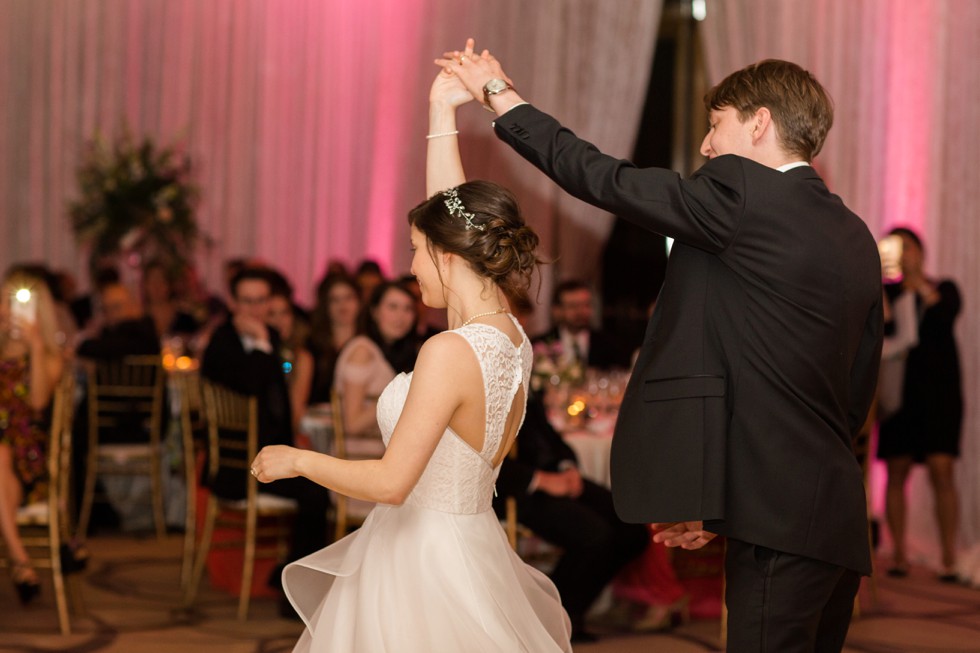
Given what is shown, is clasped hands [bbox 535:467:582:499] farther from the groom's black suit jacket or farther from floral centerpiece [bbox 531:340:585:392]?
the groom's black suit jacket

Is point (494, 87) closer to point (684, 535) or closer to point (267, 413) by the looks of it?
point (684, 535)

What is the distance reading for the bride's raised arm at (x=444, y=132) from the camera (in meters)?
2.54

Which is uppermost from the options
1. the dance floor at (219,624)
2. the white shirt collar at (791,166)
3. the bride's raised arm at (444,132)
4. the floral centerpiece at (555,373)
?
the bride's raised arm at (444,132)

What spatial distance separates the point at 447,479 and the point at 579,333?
4609 millimetres

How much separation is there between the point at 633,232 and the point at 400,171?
1.88 metres

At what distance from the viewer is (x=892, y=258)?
21.0 ft

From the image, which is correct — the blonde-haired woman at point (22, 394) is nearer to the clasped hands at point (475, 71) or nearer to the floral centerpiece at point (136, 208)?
the clasped hands at point (475, 71)

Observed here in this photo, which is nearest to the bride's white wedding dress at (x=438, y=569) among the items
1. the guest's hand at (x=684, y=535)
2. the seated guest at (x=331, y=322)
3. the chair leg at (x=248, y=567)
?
the guest's hand at (x=684, y=535)

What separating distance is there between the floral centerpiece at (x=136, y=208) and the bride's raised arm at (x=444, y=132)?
6.30 meters

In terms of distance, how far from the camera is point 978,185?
23.2ft

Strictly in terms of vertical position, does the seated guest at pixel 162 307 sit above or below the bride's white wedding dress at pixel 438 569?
above

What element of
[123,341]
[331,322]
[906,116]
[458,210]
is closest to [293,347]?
[331,322]

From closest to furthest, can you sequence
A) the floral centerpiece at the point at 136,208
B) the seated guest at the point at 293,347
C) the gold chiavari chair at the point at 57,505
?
1. the gold chiavari chair at the point at 57,505
2. the seated guest at the point at 293,347
3. the floral centerpiece at the point at 136,208

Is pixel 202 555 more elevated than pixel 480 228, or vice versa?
pixel 480 228
